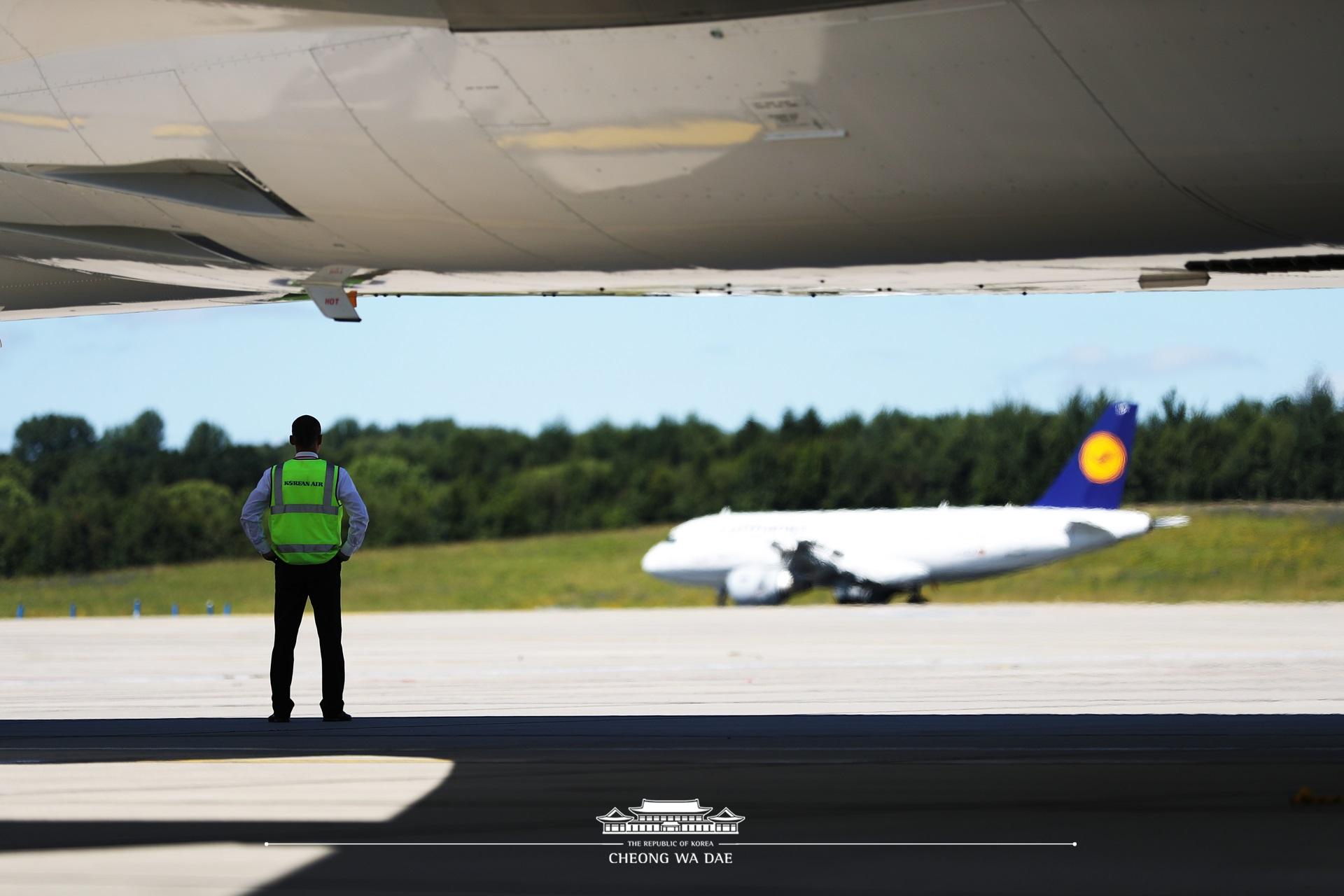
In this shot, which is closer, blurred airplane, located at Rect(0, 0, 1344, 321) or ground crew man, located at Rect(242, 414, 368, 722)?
blurred airplane, located at Rect(0, 0, 1344, 321)

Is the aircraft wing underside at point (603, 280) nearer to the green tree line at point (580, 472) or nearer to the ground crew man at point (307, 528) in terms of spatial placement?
the ground crew man at point (307, 528)

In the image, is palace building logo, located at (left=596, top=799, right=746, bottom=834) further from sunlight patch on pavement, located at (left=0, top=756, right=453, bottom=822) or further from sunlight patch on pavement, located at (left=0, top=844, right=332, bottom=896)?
sunlight patch on pavement, located at (left=0, top=844, right=332, bottom=896)

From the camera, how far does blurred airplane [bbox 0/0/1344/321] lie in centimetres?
509

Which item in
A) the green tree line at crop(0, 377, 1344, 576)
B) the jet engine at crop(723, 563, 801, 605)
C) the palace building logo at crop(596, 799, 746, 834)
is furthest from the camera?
the green tree line at crop(0, 377, 1344, 576)

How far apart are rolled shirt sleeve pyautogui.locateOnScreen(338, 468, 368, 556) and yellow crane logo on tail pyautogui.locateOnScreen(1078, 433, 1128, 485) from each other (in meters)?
44.5

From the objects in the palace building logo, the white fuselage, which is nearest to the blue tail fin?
the white fuselage

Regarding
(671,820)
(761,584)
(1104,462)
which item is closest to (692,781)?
(671,820)

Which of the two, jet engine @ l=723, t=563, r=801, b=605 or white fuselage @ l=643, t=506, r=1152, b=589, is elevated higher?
white fuselage @ l=643, t=506, r=1152, b=589

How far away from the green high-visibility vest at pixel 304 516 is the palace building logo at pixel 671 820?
3.62 meters

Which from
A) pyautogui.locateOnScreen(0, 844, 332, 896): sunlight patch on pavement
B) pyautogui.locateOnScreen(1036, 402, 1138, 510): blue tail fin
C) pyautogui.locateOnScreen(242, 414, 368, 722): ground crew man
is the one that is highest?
pyautogui.locateOnScreen(1036, 402, 1138, 510): blue tail fin

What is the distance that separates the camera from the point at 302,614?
932cm

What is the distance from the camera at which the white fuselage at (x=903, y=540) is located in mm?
48281

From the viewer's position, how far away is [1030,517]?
4862 cm

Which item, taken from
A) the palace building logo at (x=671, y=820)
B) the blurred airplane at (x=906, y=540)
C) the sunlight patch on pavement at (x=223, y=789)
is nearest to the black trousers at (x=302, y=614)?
the sunlight patch on pavement at (x=223, y=789)
